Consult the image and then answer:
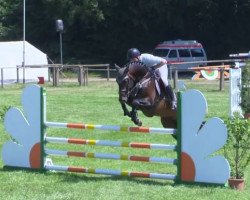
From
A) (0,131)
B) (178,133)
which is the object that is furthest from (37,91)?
(0,131)

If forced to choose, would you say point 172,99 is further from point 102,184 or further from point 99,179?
point 102,184

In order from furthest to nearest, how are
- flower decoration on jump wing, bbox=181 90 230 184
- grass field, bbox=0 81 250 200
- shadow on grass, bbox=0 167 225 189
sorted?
shadow on grass, bbox=0 167 225 189 → flower decoration on jump wing, bbox=181 90 230 184 → grass field, bbox=0 81 250 200

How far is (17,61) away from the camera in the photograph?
124 feet

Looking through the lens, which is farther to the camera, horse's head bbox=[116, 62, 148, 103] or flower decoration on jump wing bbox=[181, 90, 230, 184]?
horse's head bbox=[116, 62, 148, 103]

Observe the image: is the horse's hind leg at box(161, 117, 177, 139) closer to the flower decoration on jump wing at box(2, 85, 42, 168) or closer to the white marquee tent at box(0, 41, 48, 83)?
the flower decoration on jump wing at box(2, 85, 42, 168)

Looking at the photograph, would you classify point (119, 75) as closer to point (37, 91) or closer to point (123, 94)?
point (123, 94)

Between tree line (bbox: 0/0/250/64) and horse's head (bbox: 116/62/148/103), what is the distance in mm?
38005

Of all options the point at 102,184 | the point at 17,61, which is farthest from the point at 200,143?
the point at 17,61

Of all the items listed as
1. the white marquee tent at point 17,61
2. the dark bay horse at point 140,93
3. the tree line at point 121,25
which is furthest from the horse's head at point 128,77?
the tree line at point 121,25

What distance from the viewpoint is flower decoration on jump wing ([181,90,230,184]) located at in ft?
29.6

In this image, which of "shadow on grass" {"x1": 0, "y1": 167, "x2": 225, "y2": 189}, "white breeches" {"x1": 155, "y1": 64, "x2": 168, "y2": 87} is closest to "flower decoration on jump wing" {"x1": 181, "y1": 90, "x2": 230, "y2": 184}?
"shadow on grass" {"x1": 0, "y1": 167, "x2": 225, "y2": 189}

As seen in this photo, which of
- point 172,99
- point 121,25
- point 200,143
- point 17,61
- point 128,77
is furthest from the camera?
point 121,25

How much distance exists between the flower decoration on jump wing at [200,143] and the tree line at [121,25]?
130 ft

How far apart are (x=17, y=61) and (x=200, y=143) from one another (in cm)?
2925
